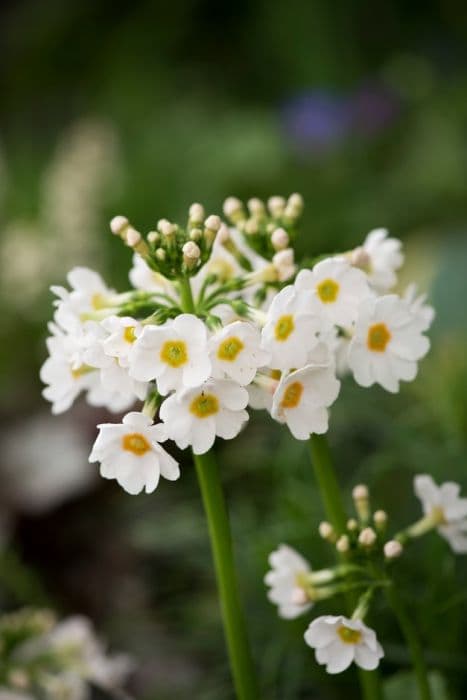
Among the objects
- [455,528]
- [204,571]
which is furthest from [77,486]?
[455,528]

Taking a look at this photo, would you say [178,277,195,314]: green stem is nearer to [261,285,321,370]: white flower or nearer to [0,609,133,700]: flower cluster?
[261,285,321,370]: white flower

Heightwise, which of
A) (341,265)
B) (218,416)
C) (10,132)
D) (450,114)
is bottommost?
(218,416)

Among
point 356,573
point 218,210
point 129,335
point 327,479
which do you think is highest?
point 218,210

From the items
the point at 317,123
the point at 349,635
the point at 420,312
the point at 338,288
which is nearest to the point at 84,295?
the point at 338,288

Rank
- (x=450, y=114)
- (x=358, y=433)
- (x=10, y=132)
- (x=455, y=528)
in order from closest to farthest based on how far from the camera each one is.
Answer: (x=455, y=528) → (x=358, y=433) → (x=450, y=114) → (x=10, y=132)

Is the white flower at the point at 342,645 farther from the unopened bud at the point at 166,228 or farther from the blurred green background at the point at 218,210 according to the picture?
the unopened bud at the point at 166,228

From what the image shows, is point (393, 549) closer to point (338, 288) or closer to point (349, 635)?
point (349, 635)

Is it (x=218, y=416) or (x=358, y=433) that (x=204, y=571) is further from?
(x=218, y=416)

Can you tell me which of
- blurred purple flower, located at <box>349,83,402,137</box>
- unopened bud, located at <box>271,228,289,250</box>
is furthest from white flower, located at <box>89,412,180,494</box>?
blurred purple flower, located at <box>349,83,402,137</box>
